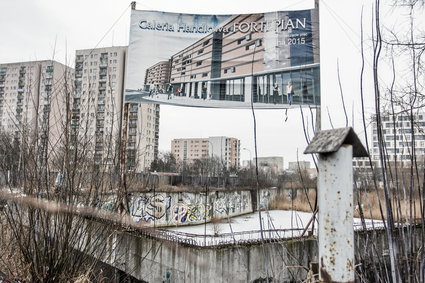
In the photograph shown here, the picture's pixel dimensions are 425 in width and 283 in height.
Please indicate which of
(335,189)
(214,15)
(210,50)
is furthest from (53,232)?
(214,15)

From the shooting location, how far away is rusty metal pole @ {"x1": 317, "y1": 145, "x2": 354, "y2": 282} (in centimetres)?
95

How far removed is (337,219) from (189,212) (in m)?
18.0

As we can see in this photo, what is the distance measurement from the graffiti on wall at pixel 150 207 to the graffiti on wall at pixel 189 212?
2.54 feet

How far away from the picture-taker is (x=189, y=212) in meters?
18.4

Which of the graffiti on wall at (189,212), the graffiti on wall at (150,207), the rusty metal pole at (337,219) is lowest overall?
the graffiti on wall at (189,212)

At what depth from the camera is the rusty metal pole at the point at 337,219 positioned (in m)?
0.95

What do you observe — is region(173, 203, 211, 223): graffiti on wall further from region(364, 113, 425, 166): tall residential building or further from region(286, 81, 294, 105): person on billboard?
region(364, 113, 425, 166): tall residential building

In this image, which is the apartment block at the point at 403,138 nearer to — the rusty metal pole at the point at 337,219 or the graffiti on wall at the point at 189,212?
the rusty metal pole at the point at 337,219

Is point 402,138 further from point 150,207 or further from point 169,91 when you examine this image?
point 150,207

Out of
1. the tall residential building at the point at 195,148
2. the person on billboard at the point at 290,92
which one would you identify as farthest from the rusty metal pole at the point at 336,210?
the tall residential building at the point at 195,148

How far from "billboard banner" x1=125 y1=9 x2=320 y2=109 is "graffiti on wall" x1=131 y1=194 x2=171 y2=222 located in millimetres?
8574

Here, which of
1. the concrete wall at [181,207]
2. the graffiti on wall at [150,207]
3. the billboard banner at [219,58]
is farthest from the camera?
the concrete wall at [181,207]

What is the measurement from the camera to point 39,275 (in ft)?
7.43

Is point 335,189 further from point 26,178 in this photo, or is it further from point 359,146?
point 26,178
